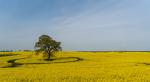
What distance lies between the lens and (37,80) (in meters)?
22.9

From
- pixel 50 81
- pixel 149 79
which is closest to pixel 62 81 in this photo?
pixel 50 81

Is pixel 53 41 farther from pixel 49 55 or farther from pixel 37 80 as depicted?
pixel 37 80

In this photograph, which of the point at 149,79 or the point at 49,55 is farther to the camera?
the point at 49,55

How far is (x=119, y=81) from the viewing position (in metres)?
21.4

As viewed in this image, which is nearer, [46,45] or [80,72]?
[80,72]

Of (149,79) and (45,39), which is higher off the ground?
(45,39)

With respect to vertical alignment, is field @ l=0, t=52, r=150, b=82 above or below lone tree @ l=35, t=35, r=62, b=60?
below

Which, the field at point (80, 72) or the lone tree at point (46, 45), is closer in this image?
the field at point (80, 72)

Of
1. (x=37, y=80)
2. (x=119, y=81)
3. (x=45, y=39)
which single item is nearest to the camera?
(x=119, y=81)

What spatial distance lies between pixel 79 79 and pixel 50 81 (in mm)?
2299

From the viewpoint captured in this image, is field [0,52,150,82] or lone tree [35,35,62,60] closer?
field [0,52,150,82]

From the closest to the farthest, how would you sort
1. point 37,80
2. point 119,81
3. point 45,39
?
point 119,81, point 37,80, point 45,39

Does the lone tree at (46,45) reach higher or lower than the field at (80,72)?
higher

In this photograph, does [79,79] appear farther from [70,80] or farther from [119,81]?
[119,81]
